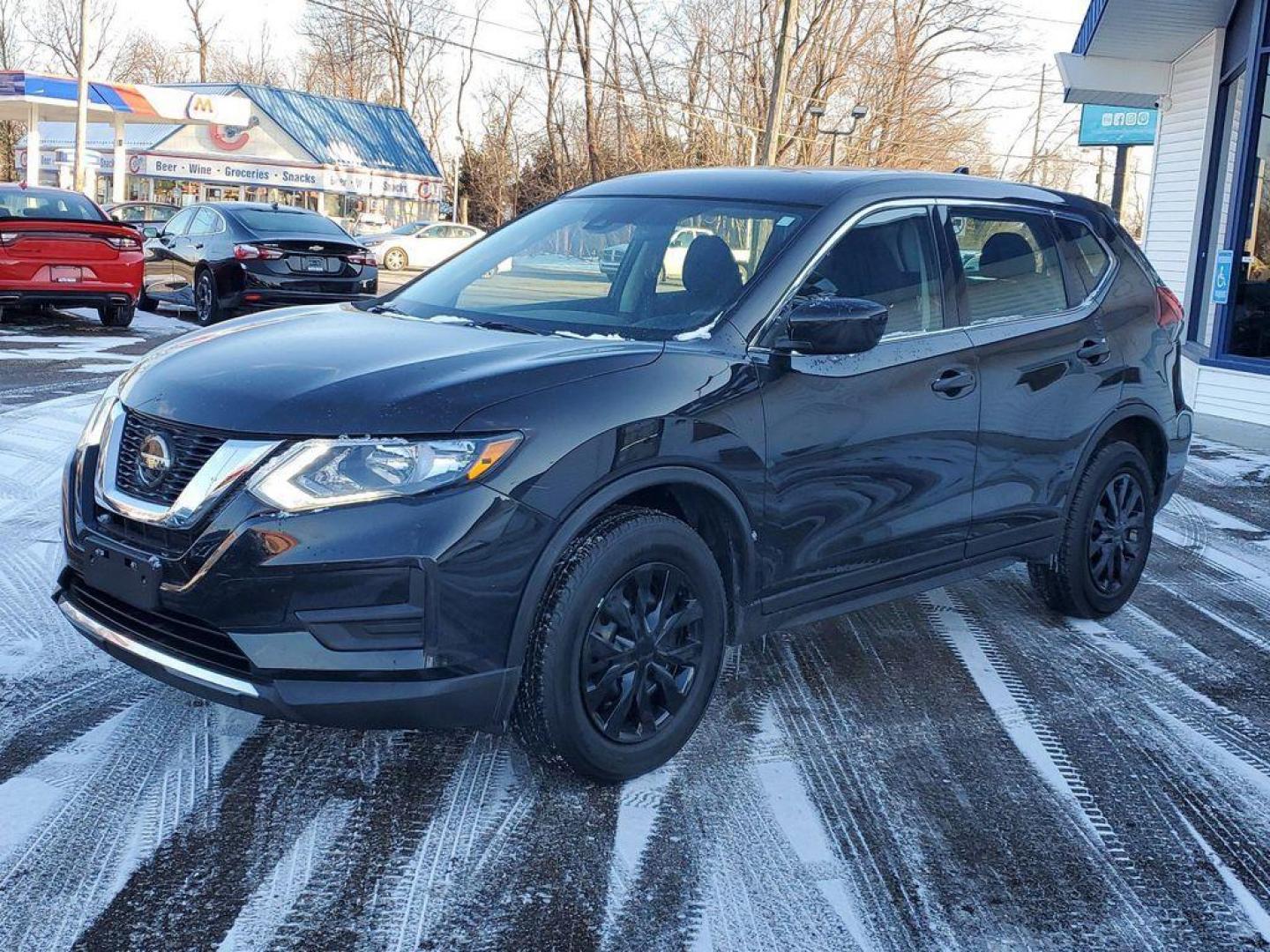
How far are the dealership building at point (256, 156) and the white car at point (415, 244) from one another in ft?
31.2

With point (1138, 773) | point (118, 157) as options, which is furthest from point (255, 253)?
point (118, 157)

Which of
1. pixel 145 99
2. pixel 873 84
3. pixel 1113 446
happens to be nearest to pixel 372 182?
pixel 145 99

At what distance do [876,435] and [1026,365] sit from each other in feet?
3.14

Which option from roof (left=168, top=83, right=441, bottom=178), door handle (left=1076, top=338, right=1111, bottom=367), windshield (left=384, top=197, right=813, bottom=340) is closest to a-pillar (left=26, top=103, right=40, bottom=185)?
roof (left=168, top=83, right=441, bottom=178)

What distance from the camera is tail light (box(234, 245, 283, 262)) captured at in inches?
618

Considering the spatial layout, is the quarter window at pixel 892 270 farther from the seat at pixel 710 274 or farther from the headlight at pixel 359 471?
the headlight at pixel 359 471

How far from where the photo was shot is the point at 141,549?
3465 millimetres

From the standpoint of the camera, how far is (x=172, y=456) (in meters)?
3.45

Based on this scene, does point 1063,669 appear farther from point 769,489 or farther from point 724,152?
point 724,152

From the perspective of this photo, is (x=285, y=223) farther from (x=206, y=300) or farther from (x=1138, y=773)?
(x=1138, y=773)

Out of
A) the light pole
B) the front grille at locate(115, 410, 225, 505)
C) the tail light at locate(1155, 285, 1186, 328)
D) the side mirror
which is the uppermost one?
the light pole

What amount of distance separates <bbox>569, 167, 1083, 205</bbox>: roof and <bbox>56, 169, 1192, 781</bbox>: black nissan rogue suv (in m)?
0.02

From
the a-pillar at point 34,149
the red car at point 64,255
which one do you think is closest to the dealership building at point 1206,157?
the red car at point 64,255

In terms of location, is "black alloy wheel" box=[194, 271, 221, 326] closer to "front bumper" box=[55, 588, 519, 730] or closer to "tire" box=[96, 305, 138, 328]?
"tire" box=[96, 305, 138, 328]
